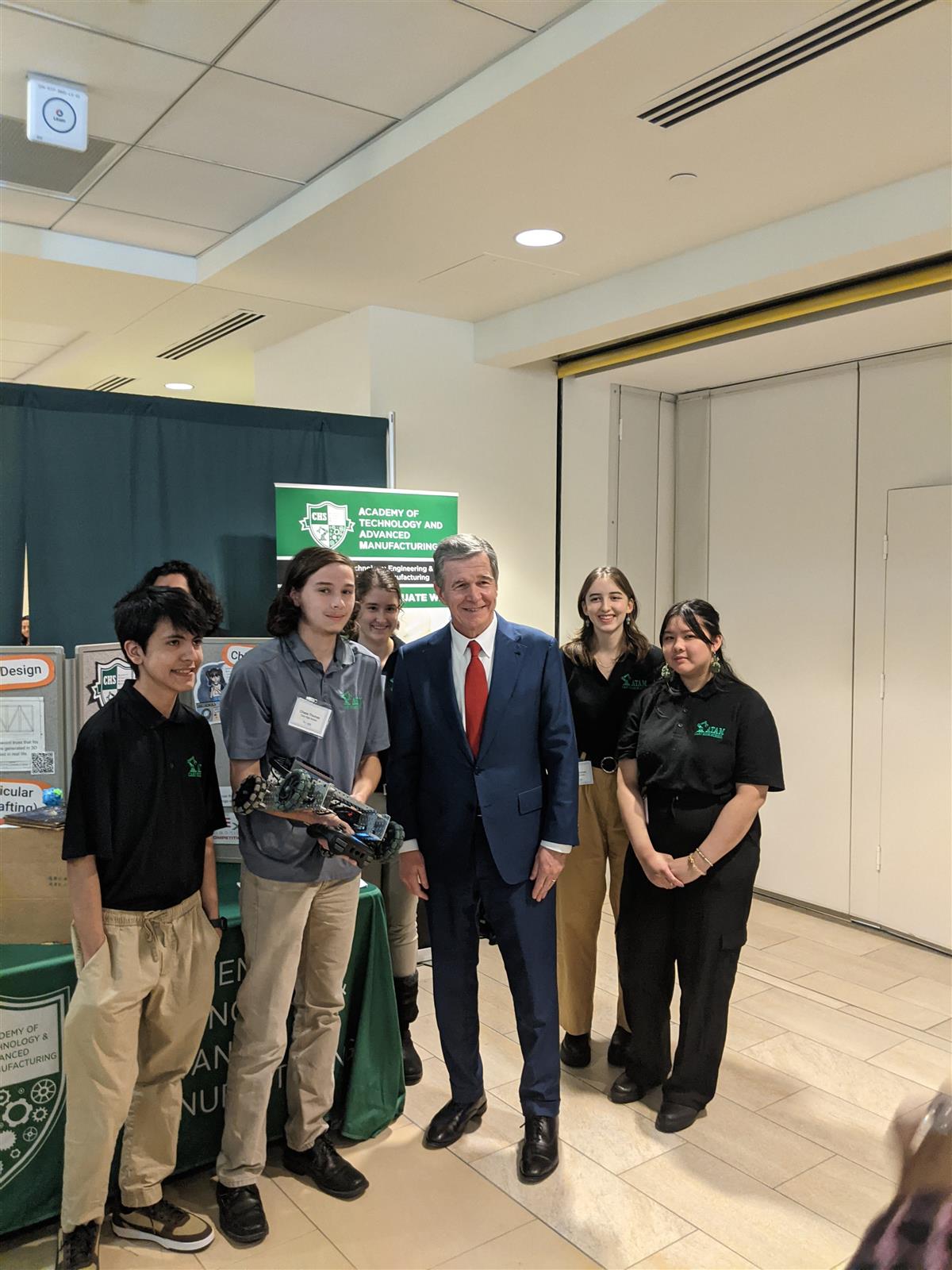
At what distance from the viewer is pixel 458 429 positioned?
16.8 feet

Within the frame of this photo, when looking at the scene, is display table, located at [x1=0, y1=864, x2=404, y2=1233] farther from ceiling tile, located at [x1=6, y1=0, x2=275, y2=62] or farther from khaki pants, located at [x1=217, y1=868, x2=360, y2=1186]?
ceiling tile, located at [x1=6, y1=0, x2=275, y2=62]

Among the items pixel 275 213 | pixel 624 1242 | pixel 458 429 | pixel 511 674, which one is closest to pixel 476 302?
pixel 458 429

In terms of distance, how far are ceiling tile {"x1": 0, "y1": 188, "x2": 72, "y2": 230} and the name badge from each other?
8.36 feet

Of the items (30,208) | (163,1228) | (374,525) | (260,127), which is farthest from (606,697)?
(30,208)

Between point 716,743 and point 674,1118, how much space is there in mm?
1143

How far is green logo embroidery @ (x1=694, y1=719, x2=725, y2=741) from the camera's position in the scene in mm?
2883

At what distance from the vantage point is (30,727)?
3104mm

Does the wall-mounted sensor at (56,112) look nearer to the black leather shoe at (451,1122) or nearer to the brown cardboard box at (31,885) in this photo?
the brown cardboard box at (31,885)

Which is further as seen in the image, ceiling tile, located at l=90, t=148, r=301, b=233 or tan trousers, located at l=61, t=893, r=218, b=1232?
ceiling tile, located at l=90, t=148, r=301, b=233

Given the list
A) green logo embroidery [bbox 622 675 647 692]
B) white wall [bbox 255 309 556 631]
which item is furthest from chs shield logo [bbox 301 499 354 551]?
green logo embroidery [bbox 622 675 647 692]

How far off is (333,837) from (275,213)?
2660mm

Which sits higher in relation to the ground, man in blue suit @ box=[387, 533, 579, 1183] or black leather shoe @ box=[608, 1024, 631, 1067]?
man in blue suit @ box=[387, 533, 579, 1183]

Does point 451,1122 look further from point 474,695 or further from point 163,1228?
point 474,695

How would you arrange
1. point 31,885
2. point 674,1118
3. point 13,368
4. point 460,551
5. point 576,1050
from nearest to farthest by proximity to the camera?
point 31,885, point 460,551, point 674,1118, point 576,1050, point 13,368
